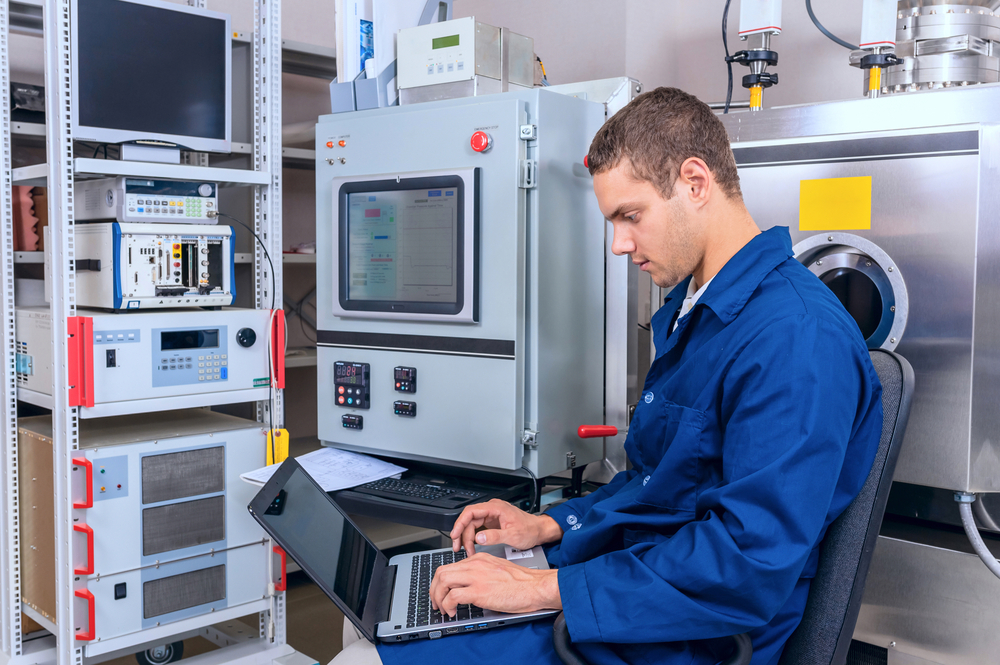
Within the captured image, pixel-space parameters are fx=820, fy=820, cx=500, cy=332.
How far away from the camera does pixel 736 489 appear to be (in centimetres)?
102

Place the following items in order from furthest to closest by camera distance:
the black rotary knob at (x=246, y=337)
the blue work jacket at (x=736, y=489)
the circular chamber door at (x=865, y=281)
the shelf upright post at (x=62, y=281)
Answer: the black rotary knob at (x=246, y=337) → the shelf upright post at (x=62, y=281) → the circular chamber door at (x=865, y=281) → the blue work jacket at (x=736, y=489)

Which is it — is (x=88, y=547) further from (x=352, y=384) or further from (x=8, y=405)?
(x=352, y=384)

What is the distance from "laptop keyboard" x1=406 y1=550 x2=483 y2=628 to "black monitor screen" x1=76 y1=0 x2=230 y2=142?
4.67 ft

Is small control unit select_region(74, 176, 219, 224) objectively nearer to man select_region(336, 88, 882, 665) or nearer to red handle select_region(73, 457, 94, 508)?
red handle select_region(73, 457, 94, 508)

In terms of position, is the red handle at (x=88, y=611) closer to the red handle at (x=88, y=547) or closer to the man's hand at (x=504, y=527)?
the red handle at (x=88, y=547)

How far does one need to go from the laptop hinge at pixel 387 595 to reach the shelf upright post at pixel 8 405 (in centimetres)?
141

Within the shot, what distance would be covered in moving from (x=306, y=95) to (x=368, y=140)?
5.69 ft

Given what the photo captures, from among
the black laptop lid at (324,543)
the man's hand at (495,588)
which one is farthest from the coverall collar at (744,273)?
the black laptop lid at (324,543)

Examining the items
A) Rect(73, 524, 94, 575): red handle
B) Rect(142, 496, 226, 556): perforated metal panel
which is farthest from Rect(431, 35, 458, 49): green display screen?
Rect(73, 524, 94, 575): red handle

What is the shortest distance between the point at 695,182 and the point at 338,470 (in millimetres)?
1101

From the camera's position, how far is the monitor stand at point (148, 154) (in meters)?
2.16

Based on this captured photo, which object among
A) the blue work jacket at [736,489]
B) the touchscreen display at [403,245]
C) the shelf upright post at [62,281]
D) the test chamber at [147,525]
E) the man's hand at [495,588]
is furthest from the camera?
the test chamber at [147,525]

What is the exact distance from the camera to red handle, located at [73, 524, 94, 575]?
204 cm

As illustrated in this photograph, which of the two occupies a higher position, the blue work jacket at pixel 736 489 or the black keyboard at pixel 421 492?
the blue work jacket at pixel 736 489
